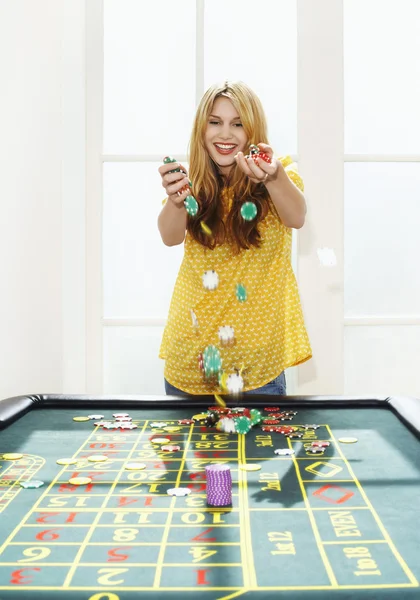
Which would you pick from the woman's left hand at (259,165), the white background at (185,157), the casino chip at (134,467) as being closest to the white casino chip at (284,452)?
the casino chip at (134,467)

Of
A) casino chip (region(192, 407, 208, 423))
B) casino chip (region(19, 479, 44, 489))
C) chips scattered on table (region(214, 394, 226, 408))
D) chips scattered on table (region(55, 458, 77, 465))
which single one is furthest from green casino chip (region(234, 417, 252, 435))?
casino chip (region(19, 479, 44, 489))

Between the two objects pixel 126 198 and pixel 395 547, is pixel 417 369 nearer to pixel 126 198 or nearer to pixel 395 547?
pixel 126 198

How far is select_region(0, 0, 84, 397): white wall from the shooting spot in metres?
2.44

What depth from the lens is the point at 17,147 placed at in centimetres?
251

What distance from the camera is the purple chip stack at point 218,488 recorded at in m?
1.04

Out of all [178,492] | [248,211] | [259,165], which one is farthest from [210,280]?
[178,492]

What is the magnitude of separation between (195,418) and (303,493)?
0.55 meters

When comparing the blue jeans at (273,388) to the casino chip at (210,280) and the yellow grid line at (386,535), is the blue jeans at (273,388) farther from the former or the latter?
the yellow grid line at (386,535)

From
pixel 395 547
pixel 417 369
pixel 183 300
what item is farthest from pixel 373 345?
pixel 395 547

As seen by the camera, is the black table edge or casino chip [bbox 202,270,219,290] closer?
the black table edge

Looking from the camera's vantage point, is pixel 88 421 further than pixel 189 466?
Yes

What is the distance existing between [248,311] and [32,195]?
1.06m

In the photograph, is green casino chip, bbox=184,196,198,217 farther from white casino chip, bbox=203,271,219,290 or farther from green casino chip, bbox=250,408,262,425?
green casino chip, bbox=250,408,262,425

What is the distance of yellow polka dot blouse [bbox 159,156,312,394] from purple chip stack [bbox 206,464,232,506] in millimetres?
901
